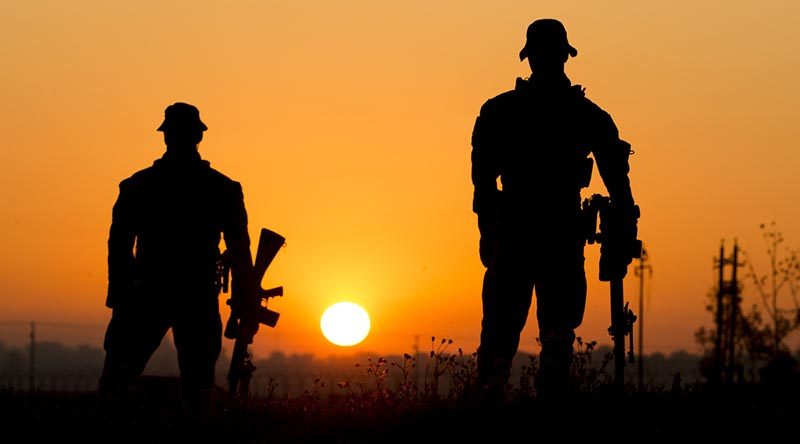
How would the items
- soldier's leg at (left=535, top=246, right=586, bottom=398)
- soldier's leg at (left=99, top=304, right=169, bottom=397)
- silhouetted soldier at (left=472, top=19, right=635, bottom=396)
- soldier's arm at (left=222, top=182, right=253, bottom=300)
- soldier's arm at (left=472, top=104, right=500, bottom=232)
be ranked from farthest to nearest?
soldier's arm at (left=222, top=182, right=253, bottom=300) < soldier's leg at (left=99, top=304, right=169, bottom=397) < soldier's arm at (left=472, top=104, right=500, bottom=232) < silhouetted soldier at (left=472, top=19, right=635, bottom=396) < soldier's leg at (left=535, top=246, right=586, bottom=398)

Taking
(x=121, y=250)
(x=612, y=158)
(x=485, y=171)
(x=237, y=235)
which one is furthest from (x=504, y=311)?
(x=121, y=250)

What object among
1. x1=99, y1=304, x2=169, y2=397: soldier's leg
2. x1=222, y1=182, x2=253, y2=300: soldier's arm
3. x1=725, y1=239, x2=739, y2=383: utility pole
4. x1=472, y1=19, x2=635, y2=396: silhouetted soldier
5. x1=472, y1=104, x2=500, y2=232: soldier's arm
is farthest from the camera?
x1=725, y1=239, x2=739, y2=383: utility pole

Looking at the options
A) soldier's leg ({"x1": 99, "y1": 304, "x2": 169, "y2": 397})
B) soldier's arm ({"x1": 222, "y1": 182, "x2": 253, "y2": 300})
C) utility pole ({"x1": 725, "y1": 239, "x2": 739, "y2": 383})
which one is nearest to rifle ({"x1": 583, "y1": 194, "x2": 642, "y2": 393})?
soldier's arm ({"x1": 222, "y1": 182, "x2": 253, "y2": 300})

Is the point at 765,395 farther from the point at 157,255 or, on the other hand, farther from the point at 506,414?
the point at 157,255

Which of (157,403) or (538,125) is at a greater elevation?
(538,125)

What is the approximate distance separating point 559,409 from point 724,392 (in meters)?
1.83

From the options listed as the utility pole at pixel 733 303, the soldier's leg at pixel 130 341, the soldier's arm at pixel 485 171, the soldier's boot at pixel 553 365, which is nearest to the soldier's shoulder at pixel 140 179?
the soldier's leg at pixel 130 341

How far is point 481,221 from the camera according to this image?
39.6 feet

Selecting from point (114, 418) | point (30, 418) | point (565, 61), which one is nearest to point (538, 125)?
point (565, 61)

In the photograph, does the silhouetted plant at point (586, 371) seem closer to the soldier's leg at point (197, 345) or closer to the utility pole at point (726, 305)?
the soldier's leg at point (197, 345)

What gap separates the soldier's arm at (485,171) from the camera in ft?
39.3

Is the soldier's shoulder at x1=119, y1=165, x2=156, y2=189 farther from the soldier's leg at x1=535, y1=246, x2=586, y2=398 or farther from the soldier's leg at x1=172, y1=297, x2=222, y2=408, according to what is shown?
the soldier's leg at x1=535, y1=246, x2=586, y2=398

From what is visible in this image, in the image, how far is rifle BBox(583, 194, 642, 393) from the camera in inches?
478

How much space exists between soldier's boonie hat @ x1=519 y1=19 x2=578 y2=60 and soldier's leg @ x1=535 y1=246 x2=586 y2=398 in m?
1.76
